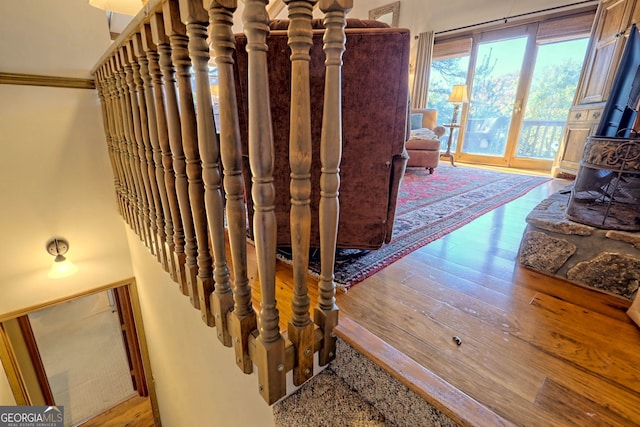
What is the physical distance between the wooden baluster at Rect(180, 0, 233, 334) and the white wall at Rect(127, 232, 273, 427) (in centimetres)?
21

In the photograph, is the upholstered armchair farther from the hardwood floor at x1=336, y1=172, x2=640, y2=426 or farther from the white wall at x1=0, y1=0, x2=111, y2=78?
the white wall at x1=0, y1=0, x2=111, y2=78

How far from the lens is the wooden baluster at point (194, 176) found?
2.52ft

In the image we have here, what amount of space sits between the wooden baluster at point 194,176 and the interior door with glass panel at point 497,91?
5.39 m

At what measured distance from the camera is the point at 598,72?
3.02 m

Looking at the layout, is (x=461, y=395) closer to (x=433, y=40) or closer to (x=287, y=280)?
(x=287, y=280)

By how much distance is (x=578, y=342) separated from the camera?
933 millimetres

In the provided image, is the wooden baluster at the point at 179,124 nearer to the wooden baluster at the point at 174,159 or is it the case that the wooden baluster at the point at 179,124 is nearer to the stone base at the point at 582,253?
the wooden baluster at the point at 174,159

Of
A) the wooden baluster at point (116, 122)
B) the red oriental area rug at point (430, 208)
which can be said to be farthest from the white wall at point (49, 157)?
the red oriental area rug at point (430, 208)

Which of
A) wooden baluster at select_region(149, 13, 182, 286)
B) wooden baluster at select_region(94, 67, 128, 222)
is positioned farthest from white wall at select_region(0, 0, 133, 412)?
wooden baluster at select_region(149, 13, 182, 286)

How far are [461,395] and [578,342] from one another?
0.52 meters

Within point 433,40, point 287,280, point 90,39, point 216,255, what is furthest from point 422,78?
point 216,255

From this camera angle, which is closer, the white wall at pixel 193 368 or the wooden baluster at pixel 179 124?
the wooden baluster at pixel 179 124

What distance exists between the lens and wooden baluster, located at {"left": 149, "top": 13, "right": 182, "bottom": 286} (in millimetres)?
832

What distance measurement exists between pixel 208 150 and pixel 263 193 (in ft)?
0.73
